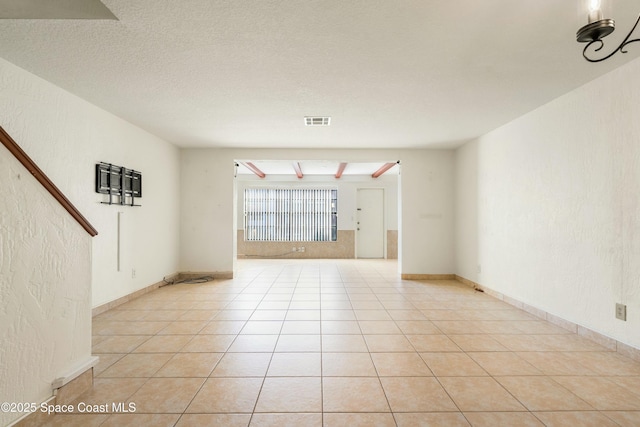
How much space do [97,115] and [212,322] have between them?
273 centimetres

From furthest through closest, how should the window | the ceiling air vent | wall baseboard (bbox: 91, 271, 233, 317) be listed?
the window → the ceiling air vent → wall baseboard (bbox: 91, 271, 233, 317)

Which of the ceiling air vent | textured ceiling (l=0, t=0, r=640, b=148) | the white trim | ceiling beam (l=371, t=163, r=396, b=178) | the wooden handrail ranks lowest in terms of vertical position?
the white trim

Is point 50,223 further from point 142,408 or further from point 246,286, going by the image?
point 246,286

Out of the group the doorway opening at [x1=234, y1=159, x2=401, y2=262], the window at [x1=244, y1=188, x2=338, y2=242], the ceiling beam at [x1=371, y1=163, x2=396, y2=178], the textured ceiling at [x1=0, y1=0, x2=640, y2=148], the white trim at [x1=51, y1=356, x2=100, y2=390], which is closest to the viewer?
the white trim at [x1=51, y1=356, x2=100, y2=390]

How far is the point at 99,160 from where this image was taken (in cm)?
363

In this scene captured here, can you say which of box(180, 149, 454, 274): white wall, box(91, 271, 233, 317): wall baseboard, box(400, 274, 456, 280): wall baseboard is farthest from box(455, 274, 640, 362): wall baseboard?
box(91, 271, 233, 317): wall baseboard

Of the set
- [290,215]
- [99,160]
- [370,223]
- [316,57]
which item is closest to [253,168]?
[290,215]

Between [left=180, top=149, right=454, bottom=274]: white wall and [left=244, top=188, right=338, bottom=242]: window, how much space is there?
3.37 metres

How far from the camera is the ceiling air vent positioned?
391 centimetres

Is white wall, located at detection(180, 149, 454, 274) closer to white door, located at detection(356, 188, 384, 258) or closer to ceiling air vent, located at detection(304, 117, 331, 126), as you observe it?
ceiling air vent, located at detection(304, 117, 331, 126)

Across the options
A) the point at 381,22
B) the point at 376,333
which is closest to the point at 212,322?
the point at 376,333

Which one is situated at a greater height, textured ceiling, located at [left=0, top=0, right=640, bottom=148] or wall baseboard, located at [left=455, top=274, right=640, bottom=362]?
textured ceiling, located at [left=0, top=0, right=640, bottom=148]

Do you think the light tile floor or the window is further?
the window

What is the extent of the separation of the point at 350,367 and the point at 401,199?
12.9ft
